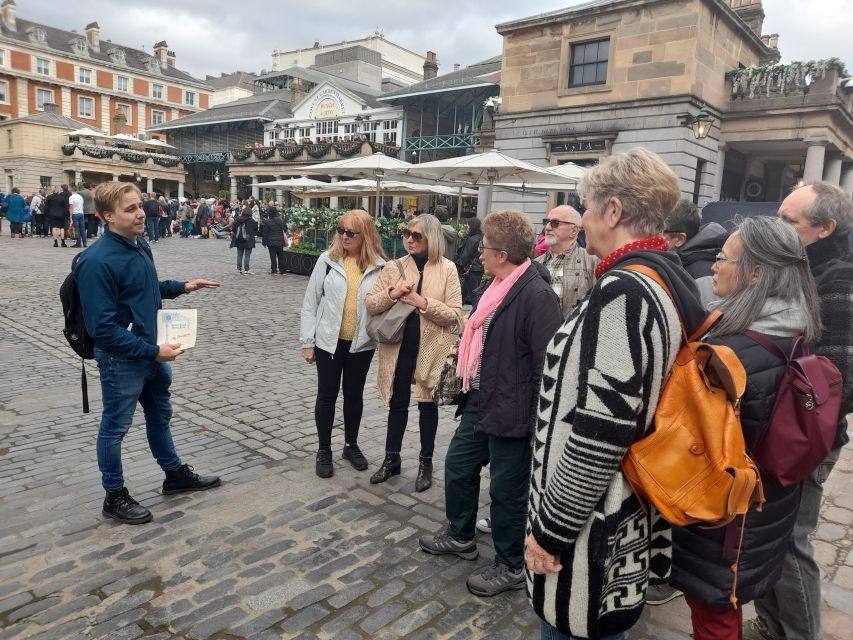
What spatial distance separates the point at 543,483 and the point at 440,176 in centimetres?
1308

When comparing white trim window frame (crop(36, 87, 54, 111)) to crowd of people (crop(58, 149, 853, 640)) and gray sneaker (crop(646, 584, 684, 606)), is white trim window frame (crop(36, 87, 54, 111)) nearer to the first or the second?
crowd of people (crop(58, 149, 853, 640))

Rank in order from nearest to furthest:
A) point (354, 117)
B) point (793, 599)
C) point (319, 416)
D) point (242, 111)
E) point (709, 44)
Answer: point (793, 599), point (319, 416), point (709, 44), point (354, 117), point (242, 111)

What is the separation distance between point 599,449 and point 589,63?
1998 centimetres

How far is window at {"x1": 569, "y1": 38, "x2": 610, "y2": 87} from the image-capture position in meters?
18.7

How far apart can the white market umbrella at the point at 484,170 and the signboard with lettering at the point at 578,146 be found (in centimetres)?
578

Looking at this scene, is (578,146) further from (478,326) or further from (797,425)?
(797,425)

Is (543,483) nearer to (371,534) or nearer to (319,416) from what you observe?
(371,534)

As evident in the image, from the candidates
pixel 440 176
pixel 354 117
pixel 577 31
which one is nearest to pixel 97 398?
pixel 440 176

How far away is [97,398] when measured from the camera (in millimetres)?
5809

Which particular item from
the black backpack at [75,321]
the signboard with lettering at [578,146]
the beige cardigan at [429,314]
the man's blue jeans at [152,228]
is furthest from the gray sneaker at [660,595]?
the man's blue jeans at [152,228]

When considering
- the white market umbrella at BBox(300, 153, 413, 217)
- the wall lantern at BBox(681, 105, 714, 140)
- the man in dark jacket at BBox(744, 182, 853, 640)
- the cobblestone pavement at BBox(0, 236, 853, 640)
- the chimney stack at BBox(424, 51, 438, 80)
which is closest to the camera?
the man in dark jacket at BBox(744, 182, 853, 640)

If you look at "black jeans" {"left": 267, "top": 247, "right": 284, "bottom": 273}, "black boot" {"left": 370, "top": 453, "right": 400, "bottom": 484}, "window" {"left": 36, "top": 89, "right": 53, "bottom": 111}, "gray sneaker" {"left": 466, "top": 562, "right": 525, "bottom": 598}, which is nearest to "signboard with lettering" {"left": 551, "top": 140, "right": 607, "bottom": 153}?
"black jeans" {"left": 267, "top": 247, "right": 284, "bottom": 273}

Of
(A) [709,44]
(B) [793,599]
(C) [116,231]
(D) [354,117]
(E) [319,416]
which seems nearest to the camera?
(B) [793,599]

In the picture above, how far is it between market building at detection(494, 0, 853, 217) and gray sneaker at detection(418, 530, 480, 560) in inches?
587
